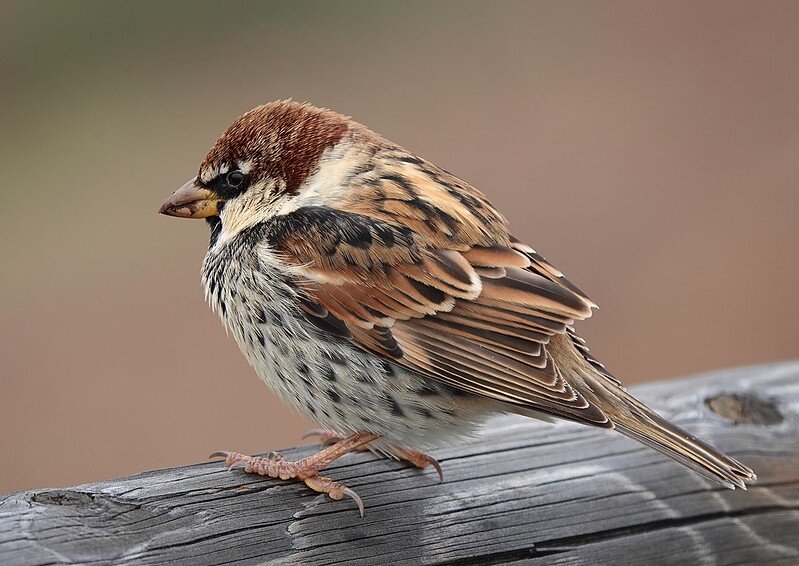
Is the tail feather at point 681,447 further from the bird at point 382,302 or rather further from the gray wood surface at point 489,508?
the gray wood surface at point 489,508

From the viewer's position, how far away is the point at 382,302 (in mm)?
3430

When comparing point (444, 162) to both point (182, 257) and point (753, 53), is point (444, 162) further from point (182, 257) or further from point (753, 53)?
point (753, 53)

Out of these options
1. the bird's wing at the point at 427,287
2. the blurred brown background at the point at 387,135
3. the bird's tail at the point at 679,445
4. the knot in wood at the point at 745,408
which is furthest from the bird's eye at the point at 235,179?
the blurred brown background at the point at 387,135

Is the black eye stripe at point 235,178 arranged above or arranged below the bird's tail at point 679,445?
above

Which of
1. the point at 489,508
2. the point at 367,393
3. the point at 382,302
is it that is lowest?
the point at 489,508

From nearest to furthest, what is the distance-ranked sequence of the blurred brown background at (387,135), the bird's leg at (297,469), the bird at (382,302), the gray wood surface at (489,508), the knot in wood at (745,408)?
1. the gray wood surface at (489,508)
2. the bird's leg at (297,469)
3. the bird at (382,302)
4. the knot in wood at (745,408)
5. the blurred brown background at (387,135)

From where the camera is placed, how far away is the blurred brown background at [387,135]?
27.7 ft

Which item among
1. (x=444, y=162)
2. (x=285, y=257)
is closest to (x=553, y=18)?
(x=444, y=162)

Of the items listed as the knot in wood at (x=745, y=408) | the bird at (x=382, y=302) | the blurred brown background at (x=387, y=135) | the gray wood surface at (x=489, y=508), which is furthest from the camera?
the blurred brown background at (x=387, y=135)

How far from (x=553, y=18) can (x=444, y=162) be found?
3606 mm

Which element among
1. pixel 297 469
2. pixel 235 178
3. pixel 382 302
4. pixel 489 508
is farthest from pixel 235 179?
pixel 489 508

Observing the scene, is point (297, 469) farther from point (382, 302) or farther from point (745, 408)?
point (745, 408)

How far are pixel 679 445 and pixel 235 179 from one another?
5.35 ft

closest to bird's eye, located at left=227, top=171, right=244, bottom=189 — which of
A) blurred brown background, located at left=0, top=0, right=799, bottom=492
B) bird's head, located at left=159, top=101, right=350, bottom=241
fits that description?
bird's head, located at left=159, top=101, right=350, bottom=241
